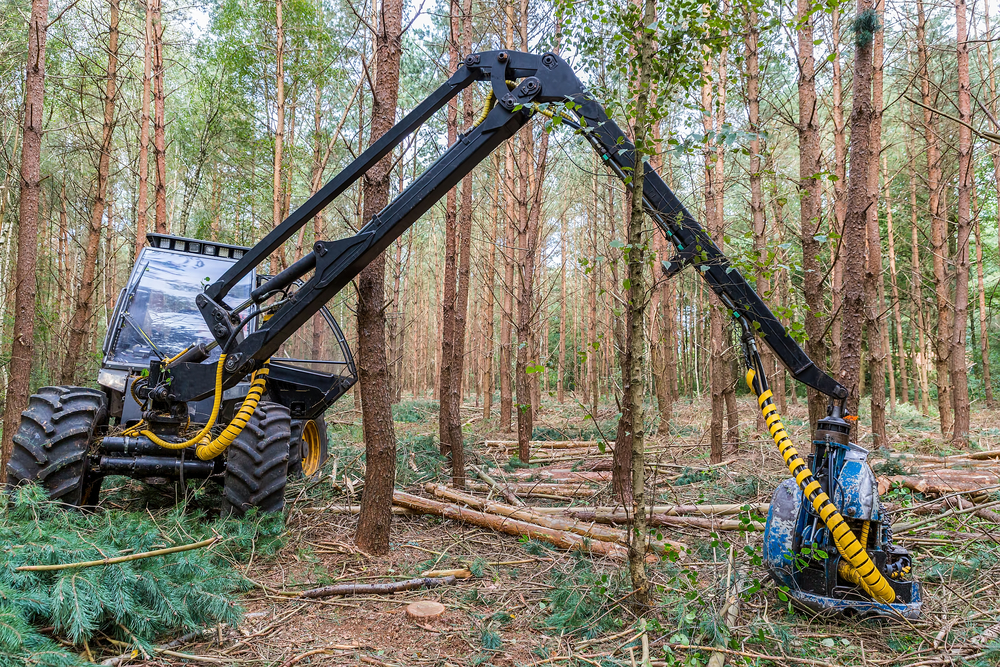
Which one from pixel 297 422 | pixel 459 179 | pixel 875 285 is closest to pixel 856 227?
pixel 459 179

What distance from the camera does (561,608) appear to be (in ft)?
11.8

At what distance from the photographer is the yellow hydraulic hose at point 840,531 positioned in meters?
3.18

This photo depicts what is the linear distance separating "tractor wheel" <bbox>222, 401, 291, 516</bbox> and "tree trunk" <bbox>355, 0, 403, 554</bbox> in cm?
75

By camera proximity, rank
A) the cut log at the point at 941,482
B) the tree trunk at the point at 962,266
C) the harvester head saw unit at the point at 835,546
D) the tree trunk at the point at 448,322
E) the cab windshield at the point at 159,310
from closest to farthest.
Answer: the harvester head saw unit at the point at 835,546 < the cab windshield at the point at 159,310 < the cut log at the point at 941,482 < the tree trunk at the point at 448,322 < the tree trunk at the point at 962,266

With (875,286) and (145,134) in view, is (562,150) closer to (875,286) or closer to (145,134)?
(875,286)

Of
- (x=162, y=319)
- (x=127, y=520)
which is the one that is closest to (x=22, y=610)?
(x=127, y=520)

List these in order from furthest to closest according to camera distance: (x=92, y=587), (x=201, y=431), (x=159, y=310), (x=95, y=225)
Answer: (x=95, y=225) < (x=159, y=310) < (x=201, y=431) < (x=92, y=587)

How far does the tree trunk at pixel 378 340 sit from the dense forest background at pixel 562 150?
0.83 feet

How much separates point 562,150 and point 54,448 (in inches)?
317

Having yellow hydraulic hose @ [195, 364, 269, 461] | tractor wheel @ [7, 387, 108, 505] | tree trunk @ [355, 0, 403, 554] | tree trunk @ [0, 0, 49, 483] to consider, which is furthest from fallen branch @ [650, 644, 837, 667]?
tree trunk @ [0, 0, 49, 483]

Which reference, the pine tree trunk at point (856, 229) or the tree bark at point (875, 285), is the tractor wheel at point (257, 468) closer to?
the pine tree trunk at point (856, 229)

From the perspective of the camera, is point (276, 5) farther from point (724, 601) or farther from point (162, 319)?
point (724, 601)

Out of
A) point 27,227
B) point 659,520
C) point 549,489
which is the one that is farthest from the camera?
point 549,489

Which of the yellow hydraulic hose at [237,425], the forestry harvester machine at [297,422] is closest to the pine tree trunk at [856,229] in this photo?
the forestry harvester machine at [297,422]
